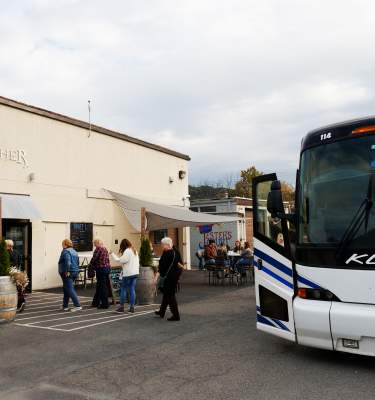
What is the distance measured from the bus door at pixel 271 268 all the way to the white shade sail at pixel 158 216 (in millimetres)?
8596

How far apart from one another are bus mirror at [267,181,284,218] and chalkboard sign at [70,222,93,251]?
10.6 metres

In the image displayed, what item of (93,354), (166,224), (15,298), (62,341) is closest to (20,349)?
(62,341)

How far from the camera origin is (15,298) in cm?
Result: 903

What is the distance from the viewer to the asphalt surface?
4887 millimetres

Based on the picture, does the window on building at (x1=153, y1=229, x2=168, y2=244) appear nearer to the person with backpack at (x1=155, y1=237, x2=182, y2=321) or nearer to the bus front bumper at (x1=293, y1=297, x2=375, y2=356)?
the person with backpack at (x1=155, y1=237, x2=182, y2=321)

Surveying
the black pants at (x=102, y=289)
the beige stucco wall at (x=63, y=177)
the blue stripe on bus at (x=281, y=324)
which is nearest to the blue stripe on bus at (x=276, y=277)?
the blue stripe on bus at (x=281, y=324)

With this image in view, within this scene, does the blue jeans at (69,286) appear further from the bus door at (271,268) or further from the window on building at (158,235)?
the window on building at (158,235)

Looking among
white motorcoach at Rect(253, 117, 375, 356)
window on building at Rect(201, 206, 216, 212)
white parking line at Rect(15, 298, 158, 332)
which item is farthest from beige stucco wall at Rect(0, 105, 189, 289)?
white motorcoach at Rect(253, 117, 375, 356)

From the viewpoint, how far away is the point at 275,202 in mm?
5895

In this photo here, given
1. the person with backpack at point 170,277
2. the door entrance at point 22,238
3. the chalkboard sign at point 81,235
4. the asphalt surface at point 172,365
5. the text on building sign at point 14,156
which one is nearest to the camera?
the asphalt surface at point 172,365

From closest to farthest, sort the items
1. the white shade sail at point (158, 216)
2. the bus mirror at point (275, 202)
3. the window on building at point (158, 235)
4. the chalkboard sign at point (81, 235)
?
the bus mirror at point (275, 202), the white shade sail at point (158, 216), the chalkboard sign at point (81, 235), the window on building at point (158, 235)

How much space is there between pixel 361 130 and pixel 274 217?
1.48 meters

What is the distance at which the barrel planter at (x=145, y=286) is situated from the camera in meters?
11.0

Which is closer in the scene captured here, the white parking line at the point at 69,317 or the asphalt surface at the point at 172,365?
the asphalt surface at the point at 172,365
